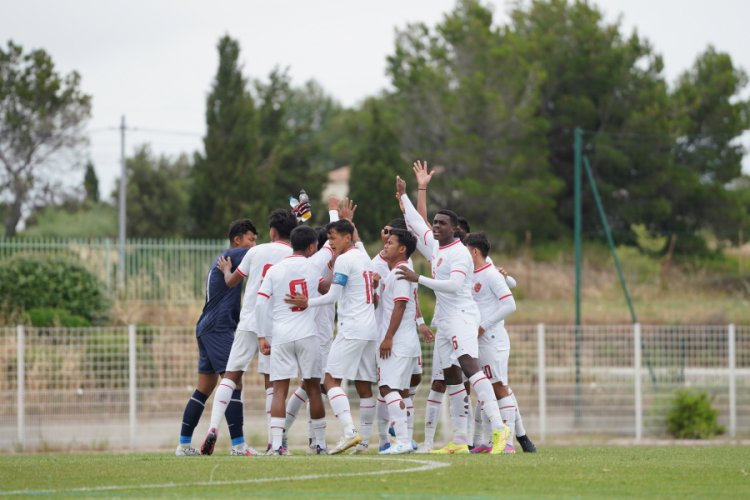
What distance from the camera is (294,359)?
454 inches

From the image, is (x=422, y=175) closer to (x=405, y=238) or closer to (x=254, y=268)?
(x=405, y=238)

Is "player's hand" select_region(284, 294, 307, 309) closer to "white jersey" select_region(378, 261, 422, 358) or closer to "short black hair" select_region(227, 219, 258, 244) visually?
"white jersey" select_region(378, 261, 422, 358)

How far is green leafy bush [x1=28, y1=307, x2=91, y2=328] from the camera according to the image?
23.2m

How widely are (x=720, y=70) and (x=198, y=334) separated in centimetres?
4275

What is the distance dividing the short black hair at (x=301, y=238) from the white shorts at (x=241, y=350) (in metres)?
0.99

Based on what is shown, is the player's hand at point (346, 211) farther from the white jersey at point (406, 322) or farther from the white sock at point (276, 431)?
the white sock at point (276, 431)

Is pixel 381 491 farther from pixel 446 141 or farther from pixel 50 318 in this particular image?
pixel 446 141

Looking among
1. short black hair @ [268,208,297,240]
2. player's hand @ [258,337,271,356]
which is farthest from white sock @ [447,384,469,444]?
short black hair @ [268,208,297,240]

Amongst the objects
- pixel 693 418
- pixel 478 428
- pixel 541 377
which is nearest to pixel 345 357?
pixel 478 428

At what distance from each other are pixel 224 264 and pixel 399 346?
1.89m

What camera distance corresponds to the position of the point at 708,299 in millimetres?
36781

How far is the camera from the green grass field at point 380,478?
26.8 ft

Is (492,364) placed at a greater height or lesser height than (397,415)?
greater

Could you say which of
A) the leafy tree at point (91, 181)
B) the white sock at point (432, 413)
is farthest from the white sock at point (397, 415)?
the leafy tree at point (91, 181)
